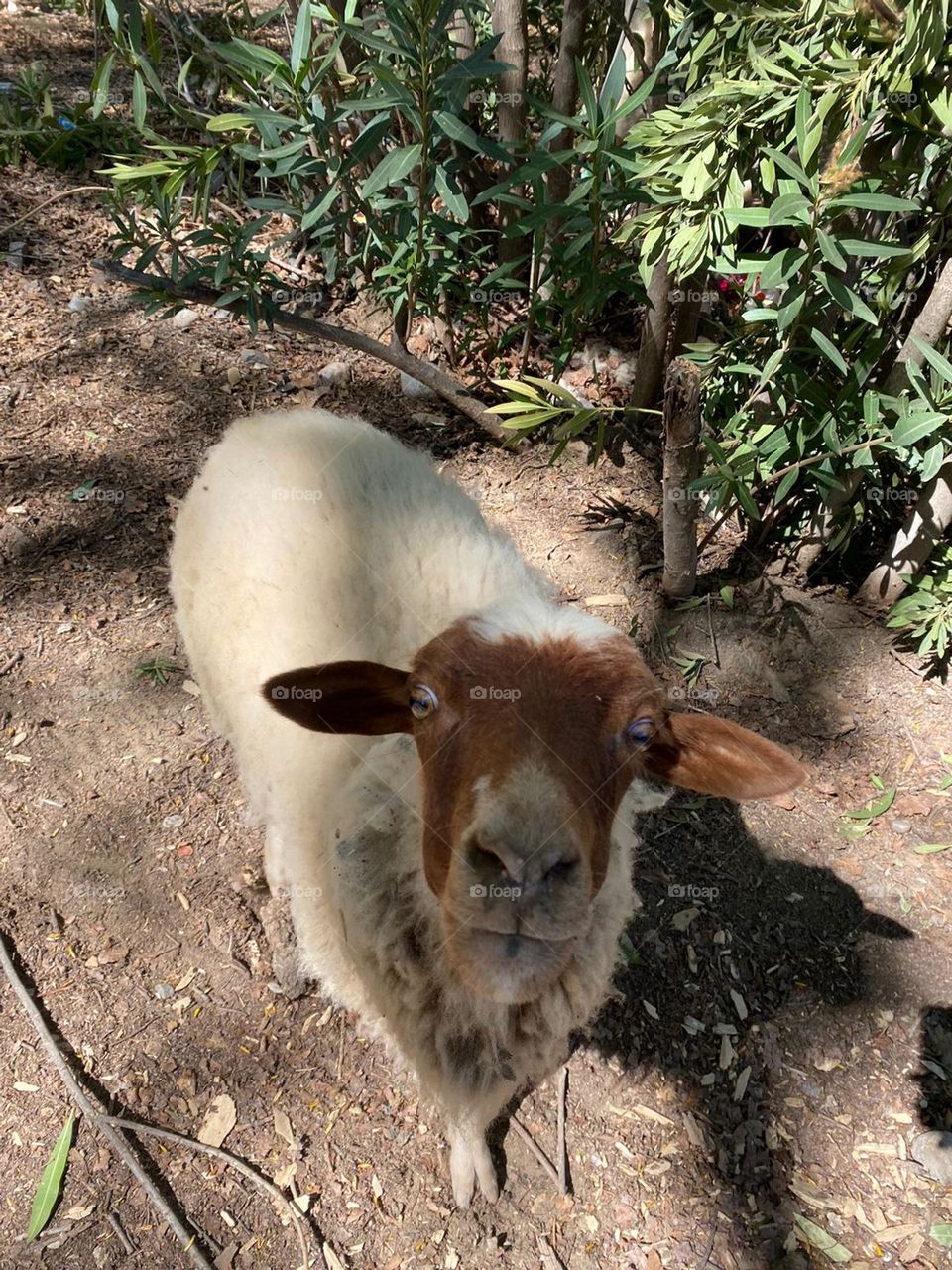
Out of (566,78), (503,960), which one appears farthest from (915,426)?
(566,78)

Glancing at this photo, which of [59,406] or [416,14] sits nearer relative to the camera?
[416,14]

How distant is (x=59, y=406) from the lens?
15.9 feet

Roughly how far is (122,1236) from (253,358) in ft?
14.8

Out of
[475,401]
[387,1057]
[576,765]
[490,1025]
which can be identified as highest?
[576,765]

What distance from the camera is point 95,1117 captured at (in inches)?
105

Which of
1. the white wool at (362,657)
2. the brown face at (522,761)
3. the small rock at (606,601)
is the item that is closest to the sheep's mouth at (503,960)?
the brown face at (522,761)

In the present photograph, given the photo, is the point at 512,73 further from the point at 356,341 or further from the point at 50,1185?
the point at 50,1185

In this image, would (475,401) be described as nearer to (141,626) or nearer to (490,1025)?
(141,626)

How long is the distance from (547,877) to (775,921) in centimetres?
207

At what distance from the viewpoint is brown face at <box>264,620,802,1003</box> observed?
165cm

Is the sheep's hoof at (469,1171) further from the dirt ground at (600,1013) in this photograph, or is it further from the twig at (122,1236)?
the twig at (122,1236)

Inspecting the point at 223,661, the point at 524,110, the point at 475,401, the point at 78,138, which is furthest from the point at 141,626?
the point at 78,138

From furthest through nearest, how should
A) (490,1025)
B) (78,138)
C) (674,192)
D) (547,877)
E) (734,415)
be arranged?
(78,138), (734,415), (674,192), (490,1025), (547,877)

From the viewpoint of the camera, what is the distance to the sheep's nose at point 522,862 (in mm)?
1600
